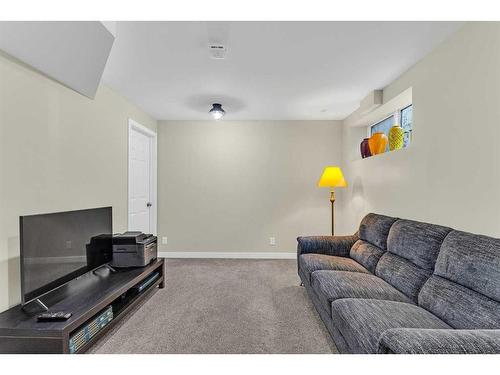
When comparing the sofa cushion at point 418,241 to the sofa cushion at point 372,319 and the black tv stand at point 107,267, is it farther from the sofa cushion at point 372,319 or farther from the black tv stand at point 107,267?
the black tv stand at point 107,267

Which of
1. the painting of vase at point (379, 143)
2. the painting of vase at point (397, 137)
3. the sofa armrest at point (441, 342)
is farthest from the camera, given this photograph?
the painting of vase at point (379, 143)

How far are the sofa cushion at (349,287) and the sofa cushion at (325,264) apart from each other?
18cm

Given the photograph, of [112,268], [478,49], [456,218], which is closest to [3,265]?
[112,268]

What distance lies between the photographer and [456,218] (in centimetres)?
206

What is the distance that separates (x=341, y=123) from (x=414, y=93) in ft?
7.17

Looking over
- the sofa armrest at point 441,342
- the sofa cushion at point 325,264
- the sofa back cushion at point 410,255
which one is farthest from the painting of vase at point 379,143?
the sofa armrest at point 441,342

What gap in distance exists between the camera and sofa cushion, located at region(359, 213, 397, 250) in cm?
266

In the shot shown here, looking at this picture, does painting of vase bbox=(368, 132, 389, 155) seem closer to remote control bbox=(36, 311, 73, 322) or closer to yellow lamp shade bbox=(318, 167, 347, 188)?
yellow lamp shade bbox=(318, 167, 347, 188)

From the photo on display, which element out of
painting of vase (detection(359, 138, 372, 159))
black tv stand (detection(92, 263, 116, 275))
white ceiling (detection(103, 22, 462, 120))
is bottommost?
black tv stand (detection(92, 263, 116, 275))

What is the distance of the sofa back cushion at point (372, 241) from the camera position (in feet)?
8.65

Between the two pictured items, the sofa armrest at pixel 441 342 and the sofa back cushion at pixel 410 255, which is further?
the sofa back cushion at pixel 410 255

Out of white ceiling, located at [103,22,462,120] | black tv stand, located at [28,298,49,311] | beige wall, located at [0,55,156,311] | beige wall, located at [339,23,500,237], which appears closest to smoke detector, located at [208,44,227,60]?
white ceiling, located at [103,22,462,120]

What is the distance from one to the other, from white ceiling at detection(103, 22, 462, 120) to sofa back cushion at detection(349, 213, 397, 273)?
149 centimetres

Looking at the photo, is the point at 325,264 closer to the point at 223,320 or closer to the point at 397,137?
the point at 223,320
